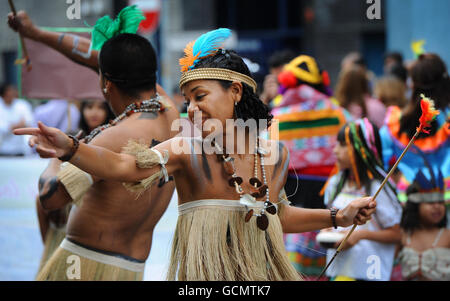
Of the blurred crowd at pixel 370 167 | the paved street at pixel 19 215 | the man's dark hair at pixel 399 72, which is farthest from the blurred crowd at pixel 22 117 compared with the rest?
the man's dark hair at pixel 399 72

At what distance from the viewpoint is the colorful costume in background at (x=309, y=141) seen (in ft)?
18.5

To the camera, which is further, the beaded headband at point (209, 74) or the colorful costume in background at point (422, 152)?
the colorful costume in background at point (422, 152)

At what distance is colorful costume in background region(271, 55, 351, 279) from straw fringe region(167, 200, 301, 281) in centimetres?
280

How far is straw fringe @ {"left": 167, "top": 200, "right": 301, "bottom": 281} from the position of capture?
264 centimetres

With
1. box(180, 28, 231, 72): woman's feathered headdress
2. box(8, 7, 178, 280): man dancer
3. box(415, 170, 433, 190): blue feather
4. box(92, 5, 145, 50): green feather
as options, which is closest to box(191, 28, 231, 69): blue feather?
box(180, 28, 231, 72): woman's feathered headdress

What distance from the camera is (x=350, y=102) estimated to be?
6.36 m

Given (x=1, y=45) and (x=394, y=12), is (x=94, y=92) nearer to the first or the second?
(x=394, y=12)

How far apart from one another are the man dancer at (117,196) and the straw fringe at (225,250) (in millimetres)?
565

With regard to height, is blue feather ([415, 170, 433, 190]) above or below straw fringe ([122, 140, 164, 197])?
below

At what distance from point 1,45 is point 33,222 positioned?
1366cm

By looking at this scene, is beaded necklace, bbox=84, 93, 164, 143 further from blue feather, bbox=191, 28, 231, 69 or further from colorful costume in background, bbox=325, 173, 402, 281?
colorful costume in background, bbox=325, 173, 402, 281

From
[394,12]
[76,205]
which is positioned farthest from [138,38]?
[394,12]

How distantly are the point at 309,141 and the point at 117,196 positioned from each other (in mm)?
2804

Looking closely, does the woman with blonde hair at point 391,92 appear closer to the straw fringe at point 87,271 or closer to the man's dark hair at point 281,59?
the man's dark hair at point 281,59
